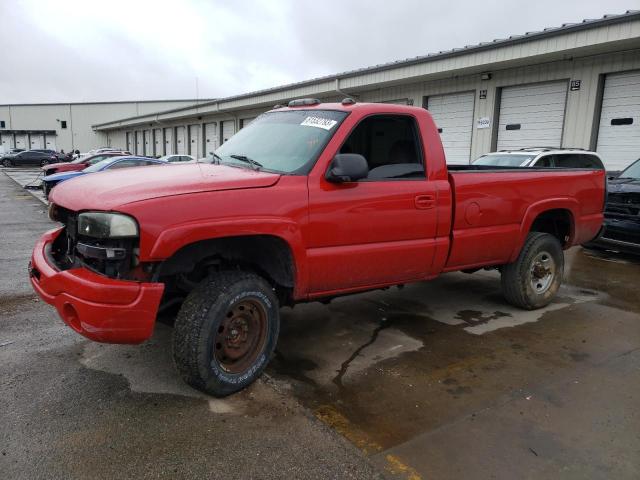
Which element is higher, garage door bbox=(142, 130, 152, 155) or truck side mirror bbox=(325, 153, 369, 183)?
garage door bbox=(142, 130, 152, 155)

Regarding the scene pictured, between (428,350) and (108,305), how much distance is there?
2.63 meters

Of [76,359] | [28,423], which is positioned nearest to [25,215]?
[76,359]

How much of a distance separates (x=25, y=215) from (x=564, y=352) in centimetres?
1316

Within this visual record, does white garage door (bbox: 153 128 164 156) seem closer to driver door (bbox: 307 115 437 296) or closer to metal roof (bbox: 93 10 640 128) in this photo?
metal roof (bbox: 93 10 640 128)

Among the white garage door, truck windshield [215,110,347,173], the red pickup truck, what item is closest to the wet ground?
the red pickup truck

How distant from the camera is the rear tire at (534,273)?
17.3 ft

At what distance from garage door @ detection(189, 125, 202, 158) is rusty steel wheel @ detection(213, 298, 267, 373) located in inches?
1221

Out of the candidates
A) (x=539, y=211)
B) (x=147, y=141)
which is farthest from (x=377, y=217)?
(x=147, y=141)

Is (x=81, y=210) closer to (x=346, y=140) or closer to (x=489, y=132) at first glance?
(x=346, y=140)

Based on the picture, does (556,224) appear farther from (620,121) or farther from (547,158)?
(620,121)

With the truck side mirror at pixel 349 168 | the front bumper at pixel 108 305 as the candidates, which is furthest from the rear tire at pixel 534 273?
the front bumper at pixel 108 305

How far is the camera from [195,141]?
34.1 m

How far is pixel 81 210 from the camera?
3074 millimetres

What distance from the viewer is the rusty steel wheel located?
133 inches
